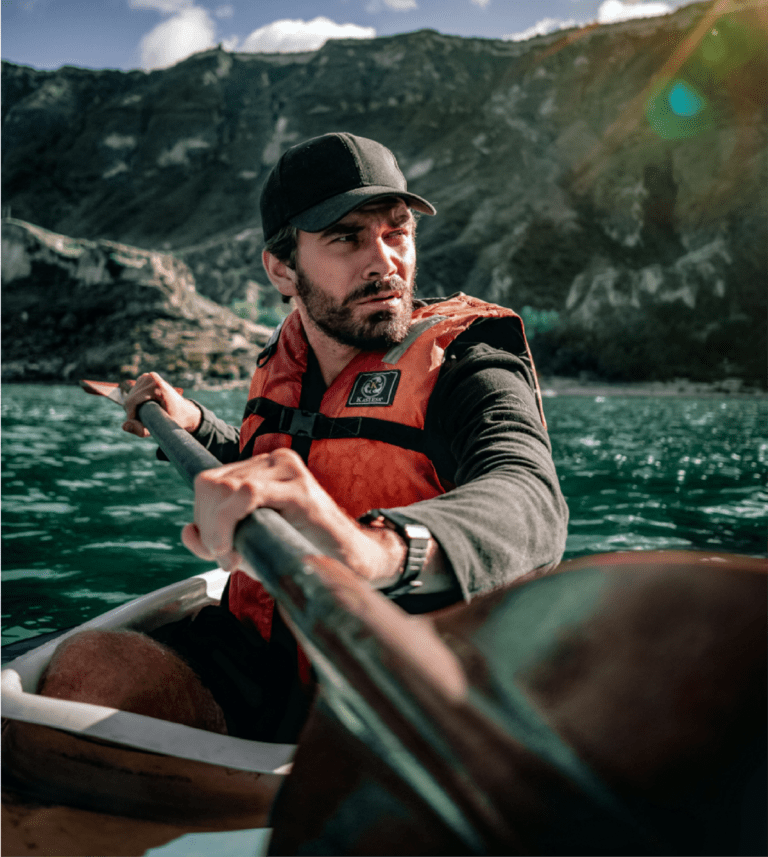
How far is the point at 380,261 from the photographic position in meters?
2.06

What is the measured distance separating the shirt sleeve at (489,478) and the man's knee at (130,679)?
0.59 meters

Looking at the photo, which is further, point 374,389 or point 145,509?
point 145,509

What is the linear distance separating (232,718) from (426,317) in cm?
130

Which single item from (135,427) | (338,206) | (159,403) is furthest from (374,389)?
(135,427)

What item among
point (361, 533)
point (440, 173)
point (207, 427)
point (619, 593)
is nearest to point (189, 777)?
point (361, 533)

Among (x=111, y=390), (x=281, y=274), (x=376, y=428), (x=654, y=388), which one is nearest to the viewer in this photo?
(x=376, y=428)

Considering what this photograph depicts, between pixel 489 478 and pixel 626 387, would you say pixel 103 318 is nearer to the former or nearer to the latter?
pixel 626 387

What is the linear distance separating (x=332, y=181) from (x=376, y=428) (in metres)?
0.84

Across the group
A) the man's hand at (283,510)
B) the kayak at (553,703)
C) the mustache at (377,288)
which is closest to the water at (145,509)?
the mustache at (377,288)

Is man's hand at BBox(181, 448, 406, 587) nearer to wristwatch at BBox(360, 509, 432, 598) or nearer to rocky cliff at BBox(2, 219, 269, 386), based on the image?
wristwatch at BBox(360, 509, 432, 598)

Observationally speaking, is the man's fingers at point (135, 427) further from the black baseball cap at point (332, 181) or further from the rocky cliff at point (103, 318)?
the rocky cliff at point (103, 318)

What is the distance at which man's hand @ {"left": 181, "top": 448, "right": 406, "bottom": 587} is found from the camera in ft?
3.19

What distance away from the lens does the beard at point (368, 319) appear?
2.04 meters

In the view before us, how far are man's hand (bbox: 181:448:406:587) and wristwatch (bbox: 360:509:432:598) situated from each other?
28 millimetres
